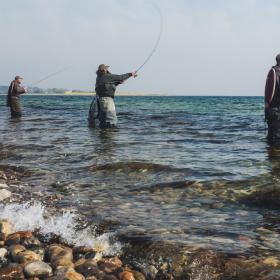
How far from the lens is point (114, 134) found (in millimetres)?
16516

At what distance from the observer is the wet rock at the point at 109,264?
14.9ft

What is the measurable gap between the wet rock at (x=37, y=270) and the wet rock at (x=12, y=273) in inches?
2.4

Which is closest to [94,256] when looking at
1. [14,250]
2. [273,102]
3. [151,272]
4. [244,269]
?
[151,272]

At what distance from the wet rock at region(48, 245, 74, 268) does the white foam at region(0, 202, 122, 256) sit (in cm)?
35

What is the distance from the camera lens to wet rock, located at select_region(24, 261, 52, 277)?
14.6 feet

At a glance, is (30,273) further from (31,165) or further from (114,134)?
(114,134)

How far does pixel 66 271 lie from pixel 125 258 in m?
0.77

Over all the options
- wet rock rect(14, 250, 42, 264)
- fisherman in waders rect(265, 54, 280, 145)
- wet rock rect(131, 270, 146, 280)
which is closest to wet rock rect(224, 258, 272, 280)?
wet rock rect(131, 270, 146, 280)

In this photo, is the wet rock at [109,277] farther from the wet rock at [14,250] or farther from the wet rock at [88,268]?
the wet rock at [14,250]

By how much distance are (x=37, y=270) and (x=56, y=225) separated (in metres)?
1.37

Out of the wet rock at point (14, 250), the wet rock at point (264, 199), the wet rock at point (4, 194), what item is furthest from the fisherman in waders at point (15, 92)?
the wet rock at point (14, 250)

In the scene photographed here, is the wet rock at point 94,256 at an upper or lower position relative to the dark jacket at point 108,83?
lower

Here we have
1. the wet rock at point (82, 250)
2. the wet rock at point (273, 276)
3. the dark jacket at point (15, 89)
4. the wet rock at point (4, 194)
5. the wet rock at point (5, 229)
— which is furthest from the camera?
the dark jacket at point (15, 89)

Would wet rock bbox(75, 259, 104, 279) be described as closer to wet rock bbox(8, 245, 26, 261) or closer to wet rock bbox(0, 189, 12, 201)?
wet rock bbox(8, 245, 26, 261)
